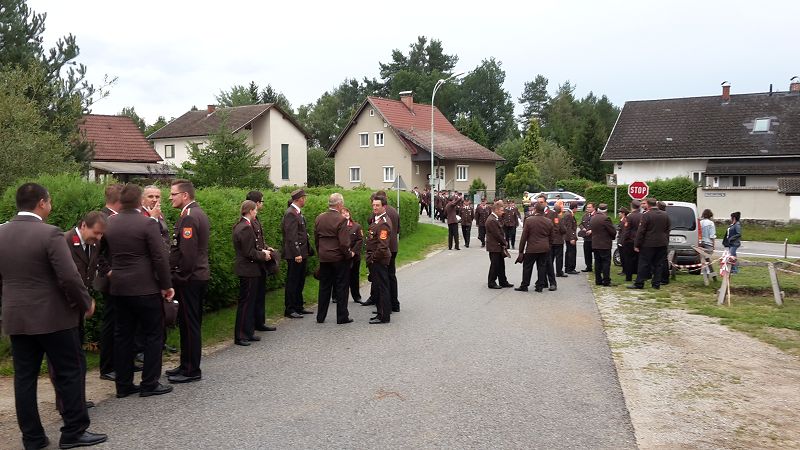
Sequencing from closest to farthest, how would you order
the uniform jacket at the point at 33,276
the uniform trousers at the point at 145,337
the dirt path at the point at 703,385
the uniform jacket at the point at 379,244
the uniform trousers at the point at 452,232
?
1. the uniform jacket at the point at 33,276
2. the dirt path at the point at 703,385
3. the uniform trousers at the point at 145,337
4. the uniform jacket at the point at 379,244
5. the uniform trousers at the point at 452,232

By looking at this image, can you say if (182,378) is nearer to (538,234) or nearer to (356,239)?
(356,239)

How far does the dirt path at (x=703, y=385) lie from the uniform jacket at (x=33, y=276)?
4.75 m

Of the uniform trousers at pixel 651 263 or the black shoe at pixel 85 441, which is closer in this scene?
the black shoe at pixel 85 441

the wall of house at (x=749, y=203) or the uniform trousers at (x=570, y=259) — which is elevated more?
the wall of house at (x=749, y=203)

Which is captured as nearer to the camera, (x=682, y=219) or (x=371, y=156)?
(x=682, y=219)

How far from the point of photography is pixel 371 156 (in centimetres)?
5669

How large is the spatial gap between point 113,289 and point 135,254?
1.29 ft

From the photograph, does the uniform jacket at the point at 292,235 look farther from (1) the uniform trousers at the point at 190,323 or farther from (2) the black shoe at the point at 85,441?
(2) the black shoe at the point at 85,441

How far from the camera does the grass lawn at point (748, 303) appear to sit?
33.2 feet

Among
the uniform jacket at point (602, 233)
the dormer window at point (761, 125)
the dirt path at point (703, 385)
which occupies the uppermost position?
the dormer window at point (761, 125)

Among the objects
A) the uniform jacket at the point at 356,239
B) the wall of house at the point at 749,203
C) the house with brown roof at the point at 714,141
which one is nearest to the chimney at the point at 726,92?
the house with brown roof at the point at 714,141

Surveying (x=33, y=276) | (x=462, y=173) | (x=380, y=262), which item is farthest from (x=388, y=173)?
(x=33, y=276)

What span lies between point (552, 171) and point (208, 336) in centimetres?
5373

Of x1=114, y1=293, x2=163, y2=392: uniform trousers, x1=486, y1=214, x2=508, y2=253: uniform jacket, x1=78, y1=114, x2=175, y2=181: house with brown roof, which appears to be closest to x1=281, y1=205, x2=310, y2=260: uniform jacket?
x1=114, y1=293, x2=163, y2=392: uniform trousers
